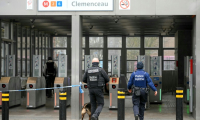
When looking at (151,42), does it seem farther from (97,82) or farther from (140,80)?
(97,82)

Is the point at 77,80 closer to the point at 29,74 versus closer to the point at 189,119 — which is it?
the point at 189,119

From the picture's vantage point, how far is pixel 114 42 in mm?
20031

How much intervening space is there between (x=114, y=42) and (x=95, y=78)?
1216cm

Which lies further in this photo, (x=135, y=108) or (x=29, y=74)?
(x=29, y=74)

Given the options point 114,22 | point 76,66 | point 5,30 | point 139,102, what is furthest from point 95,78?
point 5,30

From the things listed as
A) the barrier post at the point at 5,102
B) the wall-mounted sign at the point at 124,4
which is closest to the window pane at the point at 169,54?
the wall-mounted sign at the point at 124,4

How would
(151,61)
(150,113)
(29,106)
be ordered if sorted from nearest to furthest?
1. (150,113)
2. (29,106)
3. (151,61)

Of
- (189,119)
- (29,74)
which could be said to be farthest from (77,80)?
(29,74)

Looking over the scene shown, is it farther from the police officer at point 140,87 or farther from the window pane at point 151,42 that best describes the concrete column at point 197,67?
the window pane at point 151,42

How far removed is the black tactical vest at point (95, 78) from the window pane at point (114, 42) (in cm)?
1203

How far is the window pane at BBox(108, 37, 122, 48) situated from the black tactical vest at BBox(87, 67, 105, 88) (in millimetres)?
12035

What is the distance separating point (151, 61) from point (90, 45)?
25.1ft

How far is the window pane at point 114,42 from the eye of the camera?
20016mm

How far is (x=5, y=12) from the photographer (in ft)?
31.6
